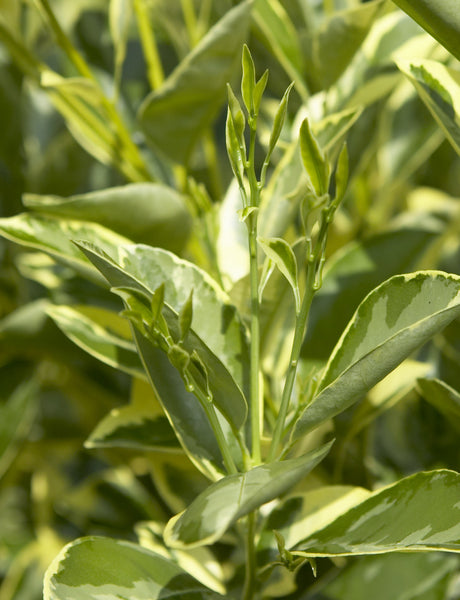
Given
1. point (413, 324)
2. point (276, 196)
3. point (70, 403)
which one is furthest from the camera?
point (70, 403)

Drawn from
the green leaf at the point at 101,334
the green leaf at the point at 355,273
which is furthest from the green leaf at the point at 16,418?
the green leaf at the point at 355,273

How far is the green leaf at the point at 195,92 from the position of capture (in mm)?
495

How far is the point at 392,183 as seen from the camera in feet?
2.17

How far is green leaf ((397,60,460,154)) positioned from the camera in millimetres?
417

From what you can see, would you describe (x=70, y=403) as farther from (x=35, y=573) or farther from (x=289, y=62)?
(x=289, y=62)

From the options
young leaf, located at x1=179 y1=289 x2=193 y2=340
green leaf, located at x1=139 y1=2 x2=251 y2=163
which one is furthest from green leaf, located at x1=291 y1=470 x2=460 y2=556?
green leaf, located at x1=139 y1=2 x2=251 y2=163

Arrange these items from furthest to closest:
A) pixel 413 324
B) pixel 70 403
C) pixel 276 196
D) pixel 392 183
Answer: pixel 70 403
pixel 392 183
pixel 276 196
pixel 413 324

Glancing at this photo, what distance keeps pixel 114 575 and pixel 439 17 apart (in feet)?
1.13

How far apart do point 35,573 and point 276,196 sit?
1.56 ft

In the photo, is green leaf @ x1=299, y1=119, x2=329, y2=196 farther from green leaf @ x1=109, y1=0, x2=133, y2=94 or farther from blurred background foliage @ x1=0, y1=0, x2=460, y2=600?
green leaf @ x1=109, y1=0, x2=133, y2=94

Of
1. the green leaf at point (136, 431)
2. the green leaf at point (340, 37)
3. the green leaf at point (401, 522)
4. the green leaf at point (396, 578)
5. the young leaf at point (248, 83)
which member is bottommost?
the green leaf at point (396, 578)

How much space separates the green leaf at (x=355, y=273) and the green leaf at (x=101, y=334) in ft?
0.43

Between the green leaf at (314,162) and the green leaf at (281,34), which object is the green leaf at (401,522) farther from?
the green leaf at (281,34)

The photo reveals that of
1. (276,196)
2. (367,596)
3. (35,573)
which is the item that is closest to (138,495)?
(35,573)
